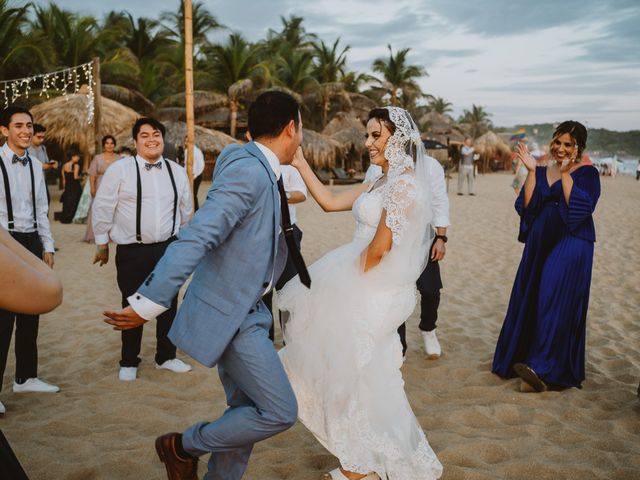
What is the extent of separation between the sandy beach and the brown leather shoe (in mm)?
569

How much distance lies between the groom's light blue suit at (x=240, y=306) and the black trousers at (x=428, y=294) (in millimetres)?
2484

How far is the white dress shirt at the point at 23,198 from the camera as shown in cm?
397

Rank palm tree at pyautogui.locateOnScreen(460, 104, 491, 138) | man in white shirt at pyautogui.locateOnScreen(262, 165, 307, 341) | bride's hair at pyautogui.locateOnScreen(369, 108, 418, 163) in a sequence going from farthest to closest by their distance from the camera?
palm tree at pyautogui.locateOnScreen(460, 104, 491, 138) → man in white shirt at pyautogui.locateOnScreen(262, 165, 307, 341) → bride's hair at pyautogui.locateOnScreen(369, 108, 418, 163)

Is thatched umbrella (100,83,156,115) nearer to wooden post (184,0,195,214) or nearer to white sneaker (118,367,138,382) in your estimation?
wooden post (184,0,195,214)

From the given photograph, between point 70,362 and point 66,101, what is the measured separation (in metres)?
15.4

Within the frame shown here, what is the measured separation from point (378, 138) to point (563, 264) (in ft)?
6.32

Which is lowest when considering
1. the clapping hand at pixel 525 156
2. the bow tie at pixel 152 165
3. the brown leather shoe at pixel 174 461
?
the brown leather shoe at pixel 174 461

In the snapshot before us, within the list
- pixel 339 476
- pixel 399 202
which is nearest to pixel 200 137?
pixel 399 202

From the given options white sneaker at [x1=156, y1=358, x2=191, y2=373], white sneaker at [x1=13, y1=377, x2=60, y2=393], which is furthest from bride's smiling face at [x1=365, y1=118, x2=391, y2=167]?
white sneaker at [x1=13, y1=377, x2=60, y2=393]

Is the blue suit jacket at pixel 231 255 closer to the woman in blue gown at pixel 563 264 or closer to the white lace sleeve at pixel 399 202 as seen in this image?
the white lace sleeve at pixel 399 202

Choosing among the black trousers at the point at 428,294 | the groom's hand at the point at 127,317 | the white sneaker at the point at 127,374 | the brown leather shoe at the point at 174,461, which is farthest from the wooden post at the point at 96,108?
the groom's hand at the point at 127,317

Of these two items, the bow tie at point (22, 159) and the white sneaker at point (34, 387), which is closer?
the bow tie at point (22, 159)

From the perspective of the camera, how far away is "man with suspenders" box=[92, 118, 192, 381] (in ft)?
14.1

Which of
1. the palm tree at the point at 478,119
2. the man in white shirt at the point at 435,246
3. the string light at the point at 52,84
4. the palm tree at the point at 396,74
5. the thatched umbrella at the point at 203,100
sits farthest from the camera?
the palm tree at the point at 478,119
